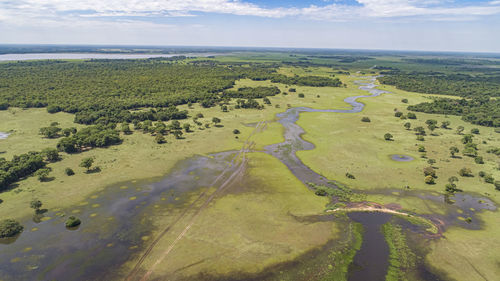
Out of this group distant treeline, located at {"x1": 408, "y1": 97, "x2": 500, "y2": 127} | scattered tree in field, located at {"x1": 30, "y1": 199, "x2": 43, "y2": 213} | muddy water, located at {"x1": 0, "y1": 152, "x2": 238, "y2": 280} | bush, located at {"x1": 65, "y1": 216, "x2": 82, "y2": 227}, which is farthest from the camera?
distant treeline, located at {"x1": 408, "y1": 97, "x2": 500, "y2": 127}

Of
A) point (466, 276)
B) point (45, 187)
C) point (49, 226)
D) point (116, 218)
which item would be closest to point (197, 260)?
point (116, 218)

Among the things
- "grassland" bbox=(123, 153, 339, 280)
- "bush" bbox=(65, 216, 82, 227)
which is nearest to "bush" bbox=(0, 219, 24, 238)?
"bush" bbox=(65, 216, 82, 227)

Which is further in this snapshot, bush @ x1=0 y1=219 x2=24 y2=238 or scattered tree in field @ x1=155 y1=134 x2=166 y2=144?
scattered tree in field @ x1=155 y1=134 x2=166 y2=144

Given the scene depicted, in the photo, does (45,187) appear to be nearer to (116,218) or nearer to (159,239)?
(116,218)

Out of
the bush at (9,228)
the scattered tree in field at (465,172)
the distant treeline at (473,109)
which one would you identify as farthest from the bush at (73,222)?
the distant treeline at (473,109)

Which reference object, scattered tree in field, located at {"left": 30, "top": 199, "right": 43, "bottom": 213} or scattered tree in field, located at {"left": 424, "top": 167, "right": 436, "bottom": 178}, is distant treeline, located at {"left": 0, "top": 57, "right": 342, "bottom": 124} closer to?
scattered tree in field, located at {"left": 30, "top": 199, "right": 43, "bottom": 213}

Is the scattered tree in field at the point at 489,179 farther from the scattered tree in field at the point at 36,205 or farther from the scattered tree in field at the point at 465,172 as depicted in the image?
the scattered tree in field at the point at 36,205

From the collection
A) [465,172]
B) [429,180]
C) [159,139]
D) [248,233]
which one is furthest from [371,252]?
[159,139]

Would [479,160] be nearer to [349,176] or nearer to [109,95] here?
[349,176]
